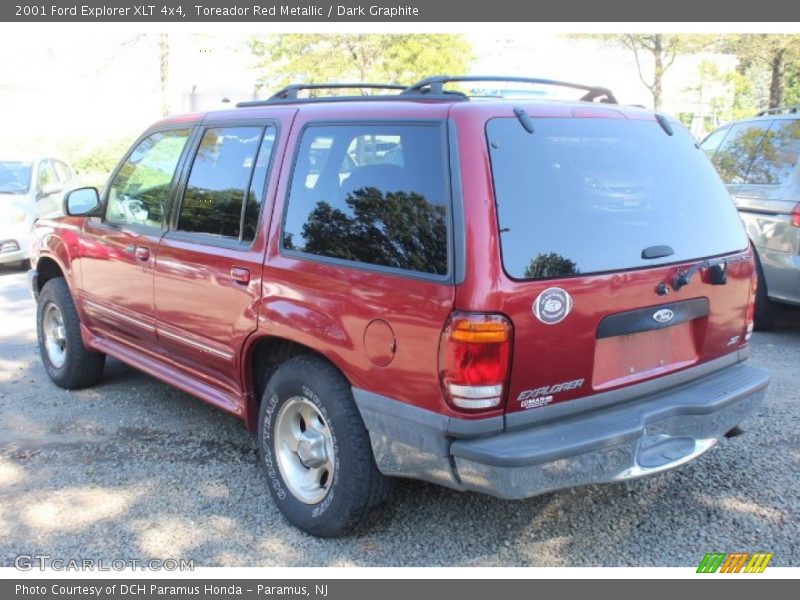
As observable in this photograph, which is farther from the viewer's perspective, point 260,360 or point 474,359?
point 260,360

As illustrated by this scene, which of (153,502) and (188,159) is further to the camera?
(188,159)

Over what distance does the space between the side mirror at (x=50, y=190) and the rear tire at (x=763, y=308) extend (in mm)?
9503

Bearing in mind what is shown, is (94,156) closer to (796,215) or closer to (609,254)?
(796,215)

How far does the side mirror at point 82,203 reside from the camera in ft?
15.7

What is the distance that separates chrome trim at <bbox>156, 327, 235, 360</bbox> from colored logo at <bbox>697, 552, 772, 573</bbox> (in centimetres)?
235

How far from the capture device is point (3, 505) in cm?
363

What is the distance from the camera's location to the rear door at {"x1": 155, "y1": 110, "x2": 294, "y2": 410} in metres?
3.51

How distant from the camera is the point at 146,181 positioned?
4473mm

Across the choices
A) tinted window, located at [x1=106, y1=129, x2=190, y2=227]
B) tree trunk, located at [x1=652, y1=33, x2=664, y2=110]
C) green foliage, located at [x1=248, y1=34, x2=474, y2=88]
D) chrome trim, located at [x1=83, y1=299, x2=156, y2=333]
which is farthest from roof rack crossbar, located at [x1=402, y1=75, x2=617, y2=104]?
tree trunk, located at [x1=652, y1=33, x2=664, y2=110]

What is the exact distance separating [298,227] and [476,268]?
103 centimetres


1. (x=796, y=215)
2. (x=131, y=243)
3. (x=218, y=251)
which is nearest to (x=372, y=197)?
(x=218, y=251)

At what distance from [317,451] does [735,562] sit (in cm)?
185

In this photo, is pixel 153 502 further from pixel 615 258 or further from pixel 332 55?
pixel 332 55

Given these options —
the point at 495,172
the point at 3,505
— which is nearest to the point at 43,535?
the point at 3,505
